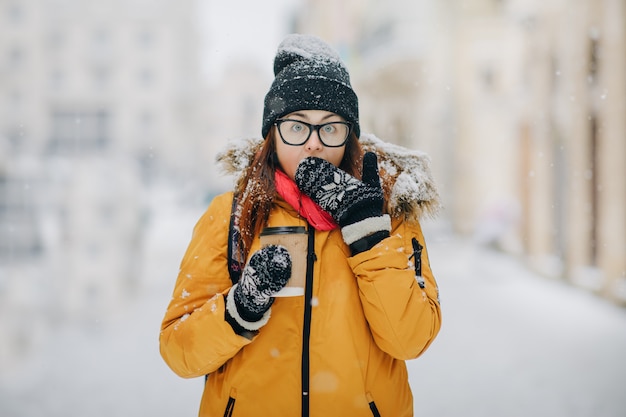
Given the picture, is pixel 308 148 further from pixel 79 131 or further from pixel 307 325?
pixel 79 131

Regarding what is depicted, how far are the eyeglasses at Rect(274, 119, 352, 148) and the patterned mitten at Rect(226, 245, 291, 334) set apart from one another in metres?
0.43

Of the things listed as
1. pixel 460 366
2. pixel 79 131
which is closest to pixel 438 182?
pixel 460 366

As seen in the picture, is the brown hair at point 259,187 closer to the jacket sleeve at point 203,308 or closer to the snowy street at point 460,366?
the jacket sleeve at point 203,308

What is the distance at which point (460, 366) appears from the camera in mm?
5570

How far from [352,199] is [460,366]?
14.8 feet

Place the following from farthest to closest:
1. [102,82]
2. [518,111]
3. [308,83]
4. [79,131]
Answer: [102,82], [79,131], [518,111], [308,83]

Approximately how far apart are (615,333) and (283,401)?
6769 millimetres

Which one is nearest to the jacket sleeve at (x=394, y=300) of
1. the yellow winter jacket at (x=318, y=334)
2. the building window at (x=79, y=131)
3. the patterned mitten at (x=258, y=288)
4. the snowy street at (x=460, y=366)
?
the yellow winter jacket at (x=318, y=334)

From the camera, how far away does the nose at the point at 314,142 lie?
181cm

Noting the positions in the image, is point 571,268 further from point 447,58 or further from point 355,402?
point 447,58

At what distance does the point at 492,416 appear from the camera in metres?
4.33

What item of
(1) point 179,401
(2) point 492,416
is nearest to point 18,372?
(1) point 179,401

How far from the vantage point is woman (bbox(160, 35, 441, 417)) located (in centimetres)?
163

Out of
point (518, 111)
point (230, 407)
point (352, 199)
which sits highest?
point (352, 199)
